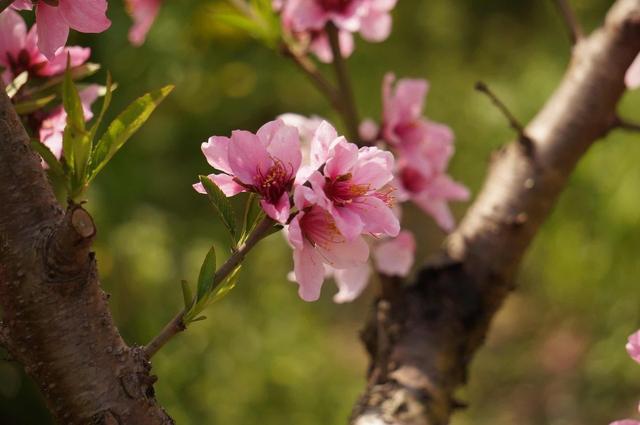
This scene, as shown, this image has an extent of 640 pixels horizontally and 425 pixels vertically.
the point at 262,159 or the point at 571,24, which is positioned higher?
the point at 262,159

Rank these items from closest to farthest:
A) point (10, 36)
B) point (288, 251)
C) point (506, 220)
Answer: point (10, 36)
point (506, 220)
point (288, 251)

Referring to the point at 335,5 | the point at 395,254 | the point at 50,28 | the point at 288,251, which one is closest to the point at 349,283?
the point at 395,254

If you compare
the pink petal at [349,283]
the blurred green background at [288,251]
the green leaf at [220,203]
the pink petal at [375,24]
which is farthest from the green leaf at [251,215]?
the blurred green background at [288,251]

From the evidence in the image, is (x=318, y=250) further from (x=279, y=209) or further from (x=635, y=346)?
(x=635, y=346)

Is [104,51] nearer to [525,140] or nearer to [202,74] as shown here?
[202,74]

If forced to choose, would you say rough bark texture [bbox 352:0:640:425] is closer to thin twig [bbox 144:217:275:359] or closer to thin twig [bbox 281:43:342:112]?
thin twig [bbox 281:43:342:112]

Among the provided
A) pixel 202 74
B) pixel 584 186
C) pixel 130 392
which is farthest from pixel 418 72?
pixel 130 392

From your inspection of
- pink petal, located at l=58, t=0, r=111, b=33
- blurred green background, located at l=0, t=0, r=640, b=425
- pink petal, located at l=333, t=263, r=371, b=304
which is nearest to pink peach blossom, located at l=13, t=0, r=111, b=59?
pink petal, located at l=58, t=0, r=111, b=33
